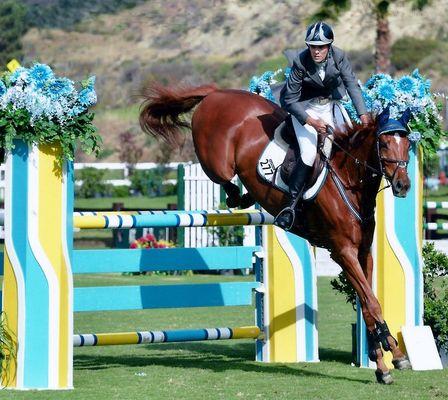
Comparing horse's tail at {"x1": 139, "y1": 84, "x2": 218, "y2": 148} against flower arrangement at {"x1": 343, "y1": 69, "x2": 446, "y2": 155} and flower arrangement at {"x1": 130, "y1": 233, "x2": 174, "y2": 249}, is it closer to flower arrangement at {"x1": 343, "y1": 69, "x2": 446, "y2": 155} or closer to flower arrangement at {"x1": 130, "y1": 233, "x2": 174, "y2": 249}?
flower arrangement at {"x1": 343, "y1": 69, "x2": 446, "y2": 155}

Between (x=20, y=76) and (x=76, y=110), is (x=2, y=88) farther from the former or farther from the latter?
(x=76, y=110)

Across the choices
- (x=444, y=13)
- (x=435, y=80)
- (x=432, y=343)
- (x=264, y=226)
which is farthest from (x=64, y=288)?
(x=444, y=13)

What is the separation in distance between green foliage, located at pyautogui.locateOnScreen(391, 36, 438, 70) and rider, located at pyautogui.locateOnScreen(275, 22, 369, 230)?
54.8 meters

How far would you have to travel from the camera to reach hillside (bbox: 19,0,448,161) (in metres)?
66.1

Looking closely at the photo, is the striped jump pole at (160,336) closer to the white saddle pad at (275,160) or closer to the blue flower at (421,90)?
the white saddle pad at (275,160)

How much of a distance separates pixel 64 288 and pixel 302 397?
5.48ft

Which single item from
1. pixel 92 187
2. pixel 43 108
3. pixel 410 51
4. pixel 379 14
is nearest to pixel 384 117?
pixel 43 108

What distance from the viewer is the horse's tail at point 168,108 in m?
9.30

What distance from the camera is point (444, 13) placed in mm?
71625

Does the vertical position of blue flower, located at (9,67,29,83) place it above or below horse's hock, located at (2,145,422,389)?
above

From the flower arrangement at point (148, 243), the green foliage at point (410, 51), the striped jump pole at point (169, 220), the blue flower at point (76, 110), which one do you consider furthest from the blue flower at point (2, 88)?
the green foliage at point (410, 51)

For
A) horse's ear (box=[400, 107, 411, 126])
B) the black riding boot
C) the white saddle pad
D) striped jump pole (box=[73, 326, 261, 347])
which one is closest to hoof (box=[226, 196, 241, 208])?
the white saddle pad

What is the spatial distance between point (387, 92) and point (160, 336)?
2.40 m

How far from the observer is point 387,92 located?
8.48 meters
